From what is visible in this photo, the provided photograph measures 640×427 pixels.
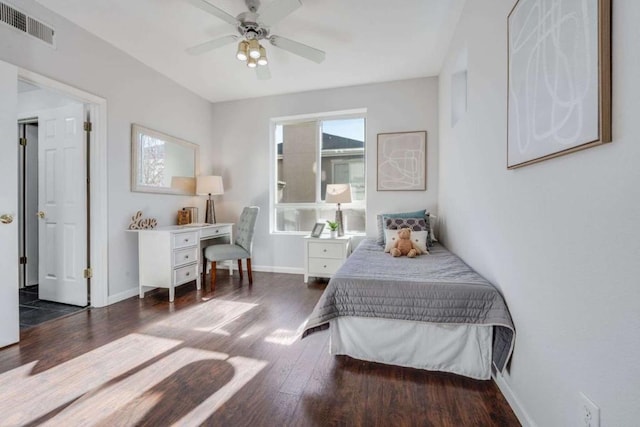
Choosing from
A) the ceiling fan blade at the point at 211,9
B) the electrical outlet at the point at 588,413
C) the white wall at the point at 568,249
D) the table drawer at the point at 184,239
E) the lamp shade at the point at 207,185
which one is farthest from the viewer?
the lamp shade at the point at 207,185

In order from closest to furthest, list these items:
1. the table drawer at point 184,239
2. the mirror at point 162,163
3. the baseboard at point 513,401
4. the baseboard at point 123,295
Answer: the baseboard at point 513,401 → the baseboard at point 123,295 → the table drawer at point 184,239 → the mirror at point 162,163

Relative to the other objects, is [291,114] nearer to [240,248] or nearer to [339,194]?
[339,194]

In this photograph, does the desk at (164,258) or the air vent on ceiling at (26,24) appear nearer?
the air vent on ceiling at (26,24)

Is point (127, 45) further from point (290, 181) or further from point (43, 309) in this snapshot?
point (43, 309)

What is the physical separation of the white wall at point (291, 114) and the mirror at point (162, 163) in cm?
51

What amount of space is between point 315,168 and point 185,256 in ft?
6.80

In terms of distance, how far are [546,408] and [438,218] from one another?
2.60 meters

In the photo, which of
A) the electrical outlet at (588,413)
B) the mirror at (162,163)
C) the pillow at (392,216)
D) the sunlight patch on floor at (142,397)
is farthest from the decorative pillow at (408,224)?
the mirror at (162,163)

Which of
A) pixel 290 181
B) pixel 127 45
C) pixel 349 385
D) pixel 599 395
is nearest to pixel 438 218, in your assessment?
pixel 290 181

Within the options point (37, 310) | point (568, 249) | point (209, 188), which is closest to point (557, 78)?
point (568, 249)

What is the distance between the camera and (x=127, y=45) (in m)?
2.84

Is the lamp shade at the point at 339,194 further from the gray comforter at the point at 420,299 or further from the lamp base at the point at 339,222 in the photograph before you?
the gray comforter at the point at 420,299

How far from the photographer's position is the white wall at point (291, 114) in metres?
3.60

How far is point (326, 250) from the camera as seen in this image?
3.53m
